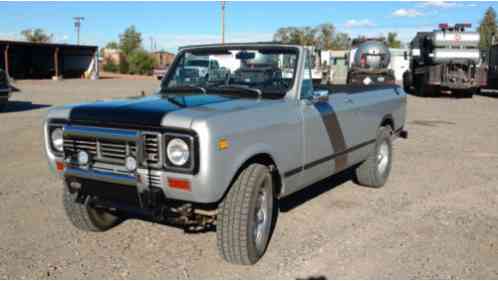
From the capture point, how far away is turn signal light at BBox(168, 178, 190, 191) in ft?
11.7

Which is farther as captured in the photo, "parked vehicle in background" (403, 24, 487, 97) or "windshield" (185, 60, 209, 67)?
"parked vehicle in background" (403, 24, 487, 97)

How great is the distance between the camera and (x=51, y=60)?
4738 centimetres

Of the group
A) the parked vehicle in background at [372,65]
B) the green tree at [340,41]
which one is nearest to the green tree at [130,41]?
the green tree at [340,41]

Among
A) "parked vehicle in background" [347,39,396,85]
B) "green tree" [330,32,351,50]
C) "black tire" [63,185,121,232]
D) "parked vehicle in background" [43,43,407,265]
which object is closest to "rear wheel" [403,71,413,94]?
"parked vehicle in background" [347,39,396,85]

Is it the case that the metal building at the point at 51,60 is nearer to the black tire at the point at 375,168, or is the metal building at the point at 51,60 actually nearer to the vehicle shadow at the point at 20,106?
the vehicle shadow at the point at 20,106

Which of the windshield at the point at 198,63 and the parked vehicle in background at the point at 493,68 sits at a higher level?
the parked vehicle in background at the point at 493,68

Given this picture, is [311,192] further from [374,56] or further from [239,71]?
[374,56]

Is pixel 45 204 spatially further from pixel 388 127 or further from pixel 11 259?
pixel 388 127

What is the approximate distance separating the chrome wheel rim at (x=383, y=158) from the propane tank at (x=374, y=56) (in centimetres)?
1805

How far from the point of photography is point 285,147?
4.38 meters

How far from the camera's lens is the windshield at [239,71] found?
4.92 metres

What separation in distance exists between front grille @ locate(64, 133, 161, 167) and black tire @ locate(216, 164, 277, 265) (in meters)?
0.67

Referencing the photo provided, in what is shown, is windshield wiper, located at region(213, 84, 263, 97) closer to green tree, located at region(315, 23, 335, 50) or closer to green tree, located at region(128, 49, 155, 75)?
green tree, located at region(128, 49, 155, 75)

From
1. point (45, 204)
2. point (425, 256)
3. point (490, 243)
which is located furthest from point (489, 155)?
point (45, 204)
